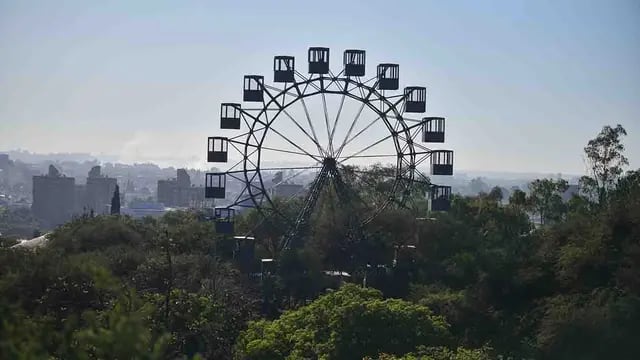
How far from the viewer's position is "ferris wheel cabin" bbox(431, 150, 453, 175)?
90.4 feet

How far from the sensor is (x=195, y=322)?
754 inches

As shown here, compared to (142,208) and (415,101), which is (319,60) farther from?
(142,208)

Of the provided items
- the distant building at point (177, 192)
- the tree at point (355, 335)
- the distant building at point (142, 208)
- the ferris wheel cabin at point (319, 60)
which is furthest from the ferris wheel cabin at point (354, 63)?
the distant building at point (177, 192)

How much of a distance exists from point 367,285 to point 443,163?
14.3 ft

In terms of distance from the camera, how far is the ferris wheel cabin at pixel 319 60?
88.5 feet

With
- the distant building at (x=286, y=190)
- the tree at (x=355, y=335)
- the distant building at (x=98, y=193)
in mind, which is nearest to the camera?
the tree at (x=355, y=335)

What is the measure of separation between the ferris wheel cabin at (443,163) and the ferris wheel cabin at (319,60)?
4059 millimetres

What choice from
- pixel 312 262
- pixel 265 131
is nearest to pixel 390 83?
pixel 265 131

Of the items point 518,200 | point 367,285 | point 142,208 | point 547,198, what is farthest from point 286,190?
point 367,285

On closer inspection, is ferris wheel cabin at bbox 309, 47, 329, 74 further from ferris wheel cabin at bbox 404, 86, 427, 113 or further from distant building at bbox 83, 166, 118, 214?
distant building at bbox 83, 166, 118, 214

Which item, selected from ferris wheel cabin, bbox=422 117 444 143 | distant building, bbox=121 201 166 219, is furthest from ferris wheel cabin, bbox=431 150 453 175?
distant building, bbox=121 201 166 219

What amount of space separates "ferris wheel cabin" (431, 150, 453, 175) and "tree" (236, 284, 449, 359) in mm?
9192

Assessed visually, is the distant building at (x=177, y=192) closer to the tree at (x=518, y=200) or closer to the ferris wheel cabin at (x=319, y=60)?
the tree at (x=518, y=200)

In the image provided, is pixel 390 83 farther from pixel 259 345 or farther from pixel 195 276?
pixel 259 345
